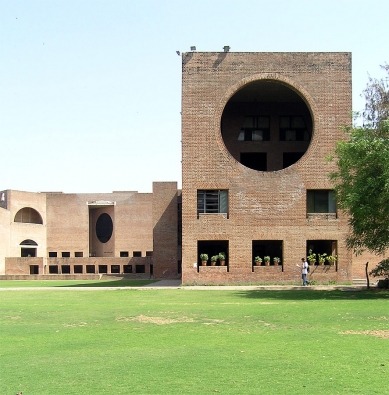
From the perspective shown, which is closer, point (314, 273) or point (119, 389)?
point (119, 389)

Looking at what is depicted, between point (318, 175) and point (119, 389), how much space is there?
2863 cm

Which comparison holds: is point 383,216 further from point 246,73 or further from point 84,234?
point 84,234

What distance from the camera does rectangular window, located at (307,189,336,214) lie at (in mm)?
36406

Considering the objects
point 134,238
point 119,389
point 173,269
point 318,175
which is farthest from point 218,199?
point 134,238

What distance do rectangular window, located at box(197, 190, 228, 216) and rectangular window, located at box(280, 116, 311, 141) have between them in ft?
30.5

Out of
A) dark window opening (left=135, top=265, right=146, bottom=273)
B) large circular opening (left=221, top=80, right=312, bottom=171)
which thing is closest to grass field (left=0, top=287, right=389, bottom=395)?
large circular opening (left=221, top=80, right=312, bottom=171)

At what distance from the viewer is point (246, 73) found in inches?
1430

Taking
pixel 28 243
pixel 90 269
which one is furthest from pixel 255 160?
pixel 28 243

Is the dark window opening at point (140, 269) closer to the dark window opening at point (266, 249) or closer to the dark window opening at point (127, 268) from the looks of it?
the dark window opening at point (127, 268)

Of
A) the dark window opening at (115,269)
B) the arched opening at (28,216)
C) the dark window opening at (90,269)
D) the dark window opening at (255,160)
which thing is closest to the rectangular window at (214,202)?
the dark window opening at (255,160)

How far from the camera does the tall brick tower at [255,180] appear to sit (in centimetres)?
3569

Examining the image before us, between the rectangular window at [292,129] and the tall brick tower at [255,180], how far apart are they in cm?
614

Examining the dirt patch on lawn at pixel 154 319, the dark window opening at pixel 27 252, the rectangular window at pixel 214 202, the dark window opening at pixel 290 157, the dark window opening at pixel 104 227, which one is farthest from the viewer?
the dark window opening at pixel 104 227

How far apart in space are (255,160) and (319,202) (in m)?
8.20
